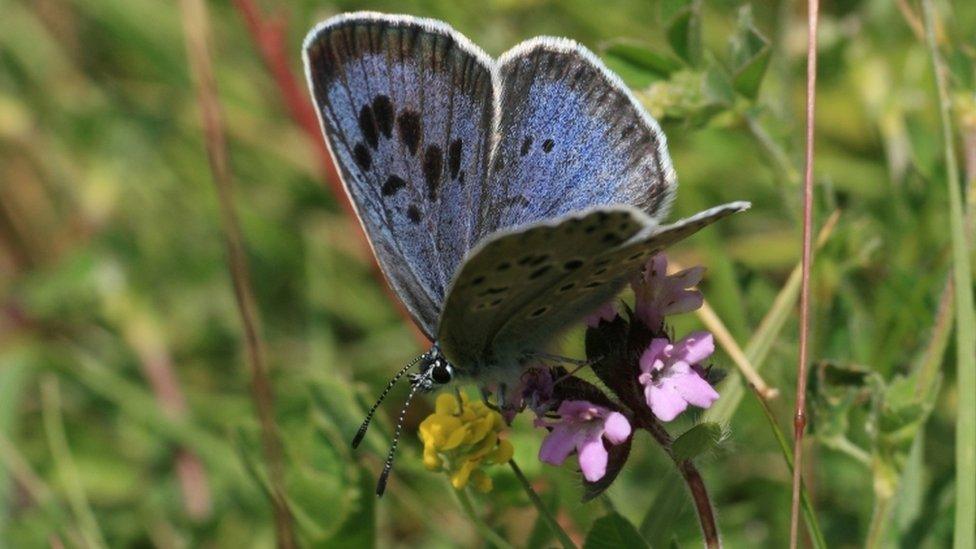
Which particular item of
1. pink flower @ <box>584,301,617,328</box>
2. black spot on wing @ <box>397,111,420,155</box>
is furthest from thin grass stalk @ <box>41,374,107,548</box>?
pink flower @ <box>584,301,617,328</box>

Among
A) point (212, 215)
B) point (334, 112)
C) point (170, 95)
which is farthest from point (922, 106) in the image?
point (170, 95)

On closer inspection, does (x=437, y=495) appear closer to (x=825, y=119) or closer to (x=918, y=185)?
(x=918, y=185)

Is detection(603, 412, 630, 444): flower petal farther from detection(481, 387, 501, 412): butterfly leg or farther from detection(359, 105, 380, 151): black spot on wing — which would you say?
Answer: detection(359, 105, 380, 151): black spot on wing

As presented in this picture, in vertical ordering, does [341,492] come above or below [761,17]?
below

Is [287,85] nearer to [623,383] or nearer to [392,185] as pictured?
[392,185]

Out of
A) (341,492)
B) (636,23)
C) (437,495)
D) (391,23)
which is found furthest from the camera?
(636,23)
